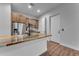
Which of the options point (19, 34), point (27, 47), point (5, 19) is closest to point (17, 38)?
point (19, 34)

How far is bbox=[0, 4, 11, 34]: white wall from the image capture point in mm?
1363

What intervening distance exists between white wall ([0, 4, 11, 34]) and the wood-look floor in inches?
34.5

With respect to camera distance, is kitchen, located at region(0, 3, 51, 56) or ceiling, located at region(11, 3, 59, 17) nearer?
kitchen, located at region(0, 3, 51, 56)

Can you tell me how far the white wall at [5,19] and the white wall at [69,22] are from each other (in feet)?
2.12

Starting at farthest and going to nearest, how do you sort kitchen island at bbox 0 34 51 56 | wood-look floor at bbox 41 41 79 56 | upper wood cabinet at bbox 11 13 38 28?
1. wood-look floor at bbox 41 41 79 56
2. upper wood cabinet at bbox 11 13 38 28
3. kitchen island at bbox 0 34 51 56

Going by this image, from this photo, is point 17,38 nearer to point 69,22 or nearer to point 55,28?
point 55,28

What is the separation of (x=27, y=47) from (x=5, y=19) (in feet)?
2.17

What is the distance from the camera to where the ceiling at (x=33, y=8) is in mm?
1481

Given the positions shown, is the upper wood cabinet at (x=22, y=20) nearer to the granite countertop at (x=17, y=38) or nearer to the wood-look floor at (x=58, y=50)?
the granite countertop at (x=17, y=38)

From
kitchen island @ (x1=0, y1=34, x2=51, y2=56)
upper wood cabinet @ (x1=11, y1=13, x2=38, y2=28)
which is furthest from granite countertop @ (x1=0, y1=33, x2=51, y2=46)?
upper wood cabinet @ (x1=11, y1=13, x2=38, y2=28)

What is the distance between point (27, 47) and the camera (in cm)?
155

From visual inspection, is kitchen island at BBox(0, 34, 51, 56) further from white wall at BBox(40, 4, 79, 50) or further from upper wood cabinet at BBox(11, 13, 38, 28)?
white wall at BBox(40, 4, 79, 50)

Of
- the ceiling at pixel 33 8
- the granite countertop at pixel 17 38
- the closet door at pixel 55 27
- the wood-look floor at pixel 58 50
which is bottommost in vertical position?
the wood-look floor at pixel 58 50

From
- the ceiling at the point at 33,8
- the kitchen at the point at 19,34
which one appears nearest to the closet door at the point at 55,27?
the kitchen at the point at 19,34
